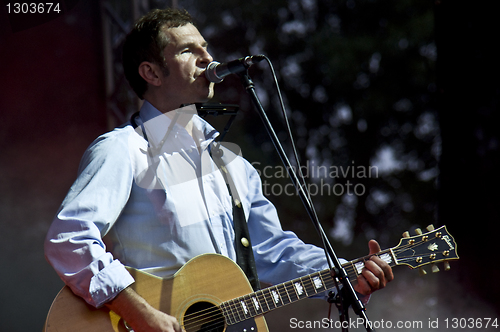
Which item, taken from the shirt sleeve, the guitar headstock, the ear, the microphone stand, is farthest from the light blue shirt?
the microphone stand

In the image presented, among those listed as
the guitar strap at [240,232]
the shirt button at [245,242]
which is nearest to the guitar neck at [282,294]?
the guitar strap at [240,232]

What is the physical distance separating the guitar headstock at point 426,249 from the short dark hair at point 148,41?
50.9 inches

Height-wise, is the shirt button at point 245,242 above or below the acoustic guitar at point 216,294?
above

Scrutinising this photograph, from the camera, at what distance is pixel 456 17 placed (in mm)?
3203

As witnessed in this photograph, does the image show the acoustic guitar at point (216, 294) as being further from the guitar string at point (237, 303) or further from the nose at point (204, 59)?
the nose at point (204, 59)

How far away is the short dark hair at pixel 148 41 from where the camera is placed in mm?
2086

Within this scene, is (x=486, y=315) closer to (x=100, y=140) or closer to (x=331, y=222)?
(x=331, y=222)

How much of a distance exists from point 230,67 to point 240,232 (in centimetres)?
78

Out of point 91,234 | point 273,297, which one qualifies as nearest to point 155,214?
point 91,234

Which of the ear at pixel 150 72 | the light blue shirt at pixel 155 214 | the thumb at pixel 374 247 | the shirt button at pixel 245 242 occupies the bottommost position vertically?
the thumb at pixel 374 247

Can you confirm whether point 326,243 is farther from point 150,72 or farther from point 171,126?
point 150,72

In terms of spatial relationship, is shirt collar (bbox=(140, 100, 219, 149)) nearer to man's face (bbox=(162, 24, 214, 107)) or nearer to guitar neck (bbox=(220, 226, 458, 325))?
man's face (bbox=(162, 24, 214, 107))

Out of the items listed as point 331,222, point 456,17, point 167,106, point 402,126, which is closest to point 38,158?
point 167,106

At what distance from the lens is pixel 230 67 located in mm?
1521
